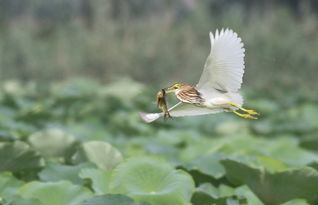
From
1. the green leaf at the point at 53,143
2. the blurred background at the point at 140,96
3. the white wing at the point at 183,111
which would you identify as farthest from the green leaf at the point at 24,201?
the green leaf at the point at 53,143

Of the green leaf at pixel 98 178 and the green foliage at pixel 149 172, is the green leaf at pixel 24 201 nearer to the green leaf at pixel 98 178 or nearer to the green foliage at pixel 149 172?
the green foliage at pixel 149 172

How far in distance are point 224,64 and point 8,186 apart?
52.3 inches

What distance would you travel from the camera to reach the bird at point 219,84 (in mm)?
1992

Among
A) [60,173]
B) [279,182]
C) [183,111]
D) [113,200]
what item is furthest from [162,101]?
[60,173]

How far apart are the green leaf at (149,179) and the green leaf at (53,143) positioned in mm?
971

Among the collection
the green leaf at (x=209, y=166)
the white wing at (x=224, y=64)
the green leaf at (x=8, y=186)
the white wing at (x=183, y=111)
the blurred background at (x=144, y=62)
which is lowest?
the green leaf at (x=8, y=186)

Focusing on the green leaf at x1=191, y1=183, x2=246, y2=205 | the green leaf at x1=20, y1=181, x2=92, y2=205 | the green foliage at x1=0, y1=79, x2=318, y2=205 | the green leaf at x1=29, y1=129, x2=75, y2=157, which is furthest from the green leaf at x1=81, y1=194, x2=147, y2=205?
the green leaf at x1=29, y1=129, x2=75, y2=157

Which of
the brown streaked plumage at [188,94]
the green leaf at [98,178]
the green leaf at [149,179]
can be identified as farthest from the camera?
the green leaf at [98,178]

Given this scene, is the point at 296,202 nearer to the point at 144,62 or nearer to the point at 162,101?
the point at 162,101

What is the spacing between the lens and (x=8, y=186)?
10.2 ft

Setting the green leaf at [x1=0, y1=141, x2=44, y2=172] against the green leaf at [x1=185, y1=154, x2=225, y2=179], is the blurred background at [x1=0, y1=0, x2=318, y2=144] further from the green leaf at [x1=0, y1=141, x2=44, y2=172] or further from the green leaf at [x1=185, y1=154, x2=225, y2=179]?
the green leaf at [x1=0, y1=141, x2=44, y2=172]

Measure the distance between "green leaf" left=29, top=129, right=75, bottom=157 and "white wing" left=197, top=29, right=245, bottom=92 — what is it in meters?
1.93

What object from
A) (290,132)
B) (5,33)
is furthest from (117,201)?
(5,33)

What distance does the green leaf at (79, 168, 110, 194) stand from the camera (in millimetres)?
2953
